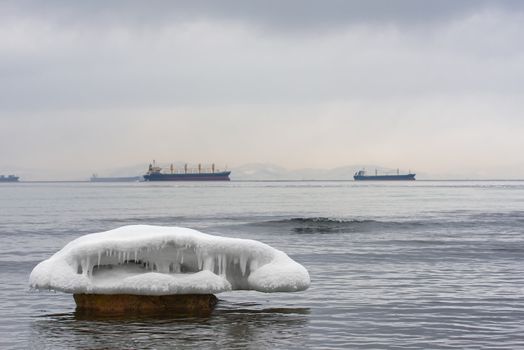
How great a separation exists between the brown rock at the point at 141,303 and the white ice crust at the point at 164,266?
0.52 m

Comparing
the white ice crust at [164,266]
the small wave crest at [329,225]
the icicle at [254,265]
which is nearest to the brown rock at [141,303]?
the white ice crust at [164,266]

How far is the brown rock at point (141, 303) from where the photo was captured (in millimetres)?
14422

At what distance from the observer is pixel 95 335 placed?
41.6 feet

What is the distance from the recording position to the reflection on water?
1208 centimetres

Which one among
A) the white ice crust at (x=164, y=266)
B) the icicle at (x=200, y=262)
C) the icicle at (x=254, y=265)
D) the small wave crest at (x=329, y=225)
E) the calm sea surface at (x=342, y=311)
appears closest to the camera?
the calm sea surface at (x=342, y=311)

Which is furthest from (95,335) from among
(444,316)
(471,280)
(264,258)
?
A: (471,280)

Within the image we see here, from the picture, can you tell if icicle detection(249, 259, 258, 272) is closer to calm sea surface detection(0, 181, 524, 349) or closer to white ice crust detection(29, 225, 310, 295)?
white ice crust detection(29, 225, 310, 295)

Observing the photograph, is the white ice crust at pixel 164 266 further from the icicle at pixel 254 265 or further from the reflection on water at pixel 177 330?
the reflection on water at pixel 177 330

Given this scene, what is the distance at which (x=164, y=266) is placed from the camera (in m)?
14.3

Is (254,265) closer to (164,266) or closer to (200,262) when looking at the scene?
(200,262)

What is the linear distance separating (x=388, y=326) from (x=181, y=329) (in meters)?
3.89

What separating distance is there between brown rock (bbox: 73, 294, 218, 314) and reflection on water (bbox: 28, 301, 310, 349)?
13.1 inches

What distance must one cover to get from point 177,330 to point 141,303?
1809mm

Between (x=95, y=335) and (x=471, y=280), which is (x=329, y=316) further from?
(x=471, y=280)
